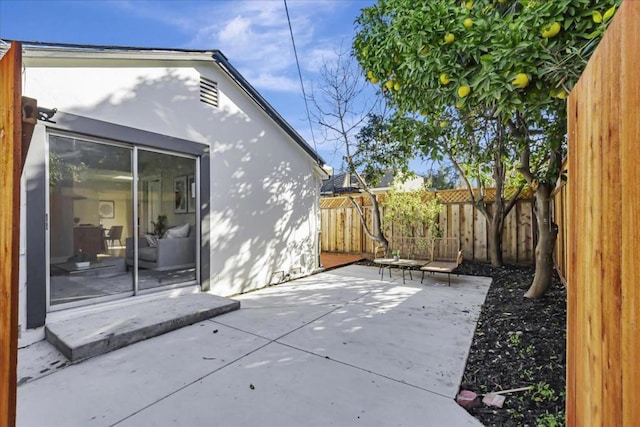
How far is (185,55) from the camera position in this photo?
4.88 metres

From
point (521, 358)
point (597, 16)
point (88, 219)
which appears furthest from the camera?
point (88, 219)

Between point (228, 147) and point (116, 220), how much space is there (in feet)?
7.43

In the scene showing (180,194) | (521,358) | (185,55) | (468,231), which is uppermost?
(185,55)

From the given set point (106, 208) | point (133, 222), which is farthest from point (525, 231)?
point (106, 208)

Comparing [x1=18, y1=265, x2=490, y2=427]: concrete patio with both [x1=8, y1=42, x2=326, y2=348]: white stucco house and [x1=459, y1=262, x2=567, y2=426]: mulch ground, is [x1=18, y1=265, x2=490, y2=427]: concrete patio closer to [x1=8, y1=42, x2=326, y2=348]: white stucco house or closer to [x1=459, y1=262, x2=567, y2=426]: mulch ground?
[x1=459, y1=262, x2=567, y2=426]: mulch ground

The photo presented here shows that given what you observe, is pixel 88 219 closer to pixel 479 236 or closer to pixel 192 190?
pixel 192 190

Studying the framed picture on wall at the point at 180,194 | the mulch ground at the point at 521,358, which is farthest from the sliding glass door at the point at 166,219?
the mulch ground at the point at 521,358

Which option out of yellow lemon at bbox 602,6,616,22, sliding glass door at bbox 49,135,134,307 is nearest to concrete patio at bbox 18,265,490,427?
sliding glass door at bbox 49,135,134,307

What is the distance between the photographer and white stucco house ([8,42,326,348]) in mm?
3564

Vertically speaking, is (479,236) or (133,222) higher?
(133,222)

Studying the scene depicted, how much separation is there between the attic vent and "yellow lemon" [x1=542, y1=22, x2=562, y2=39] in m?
4.89

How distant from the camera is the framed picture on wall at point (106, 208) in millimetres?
4309

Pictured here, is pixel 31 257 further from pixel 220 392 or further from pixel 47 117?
pixel 220 392

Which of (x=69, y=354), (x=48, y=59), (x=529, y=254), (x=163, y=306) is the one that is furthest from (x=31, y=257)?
(x=529, y=254)
